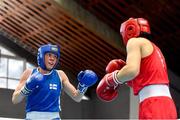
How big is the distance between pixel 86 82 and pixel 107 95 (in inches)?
22.8

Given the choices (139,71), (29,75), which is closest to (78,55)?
(29,75)

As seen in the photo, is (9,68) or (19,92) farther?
(9,68)

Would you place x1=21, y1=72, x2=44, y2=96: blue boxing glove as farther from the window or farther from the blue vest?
the window

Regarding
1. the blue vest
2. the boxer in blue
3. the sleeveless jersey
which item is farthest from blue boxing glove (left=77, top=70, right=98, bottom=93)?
the sleeveless jersey

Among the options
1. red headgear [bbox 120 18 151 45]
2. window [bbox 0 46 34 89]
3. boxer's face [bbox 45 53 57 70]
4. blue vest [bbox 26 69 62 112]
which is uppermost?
window [bbox 0 46 34 89]

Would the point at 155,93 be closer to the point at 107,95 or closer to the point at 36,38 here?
the point at 107,95

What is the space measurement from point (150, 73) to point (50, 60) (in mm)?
982

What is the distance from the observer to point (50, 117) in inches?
126

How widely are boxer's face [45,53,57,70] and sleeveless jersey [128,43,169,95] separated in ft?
2.83

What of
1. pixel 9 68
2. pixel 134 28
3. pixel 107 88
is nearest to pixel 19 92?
pixel 107 88

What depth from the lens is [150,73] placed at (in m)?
2.60

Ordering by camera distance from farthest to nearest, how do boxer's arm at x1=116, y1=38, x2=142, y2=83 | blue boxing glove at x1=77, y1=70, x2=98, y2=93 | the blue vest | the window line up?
the window → blue boxing glove at x1=77, y1=70, x2=98, y2=93 → the blue vest → boxer's arm at x1=116, y1=38, x2=142, y2=83

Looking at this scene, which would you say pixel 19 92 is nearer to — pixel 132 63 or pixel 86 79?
pixel 86 79

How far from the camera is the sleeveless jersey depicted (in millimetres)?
2602
